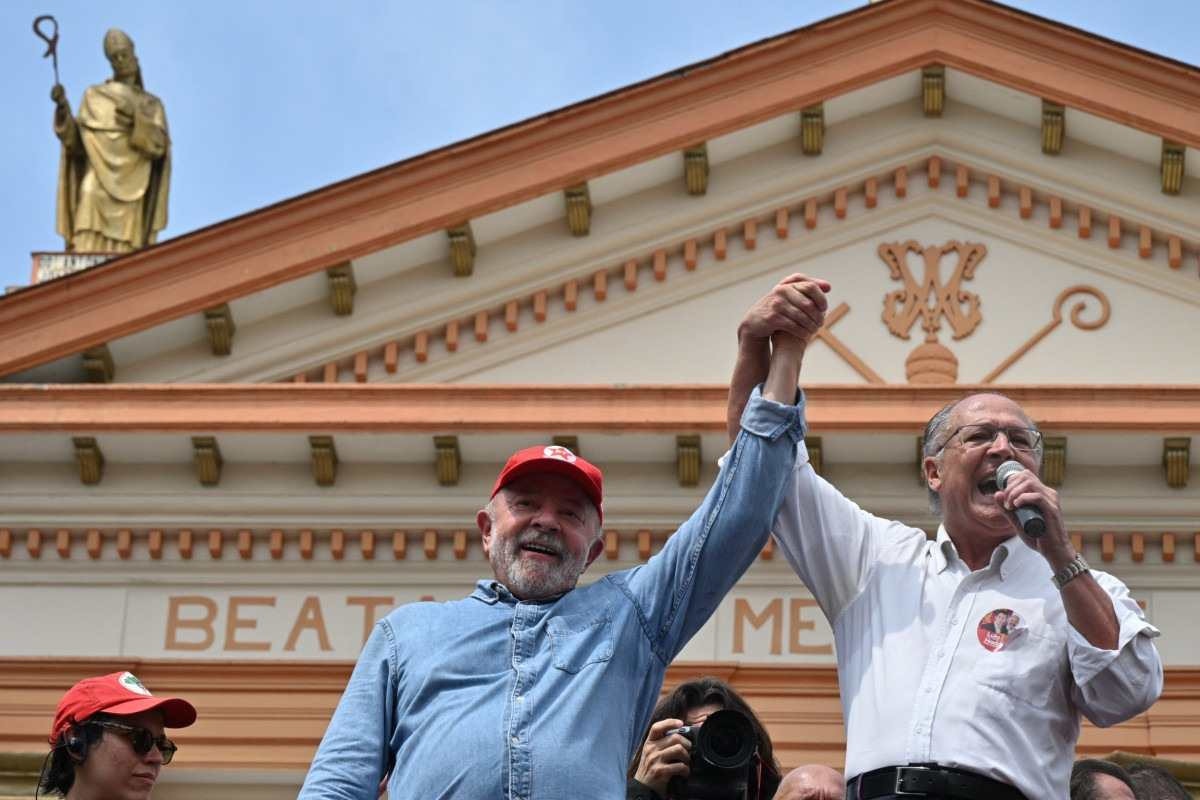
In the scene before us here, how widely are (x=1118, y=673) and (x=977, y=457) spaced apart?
1.95 ft

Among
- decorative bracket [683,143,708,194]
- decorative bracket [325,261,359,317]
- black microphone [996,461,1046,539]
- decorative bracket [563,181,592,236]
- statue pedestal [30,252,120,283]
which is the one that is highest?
decorative bracket [683,143,708,194]

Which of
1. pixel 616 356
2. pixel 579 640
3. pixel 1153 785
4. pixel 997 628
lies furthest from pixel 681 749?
pixel 616 356

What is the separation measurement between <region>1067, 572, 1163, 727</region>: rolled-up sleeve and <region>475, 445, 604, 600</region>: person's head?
1.04 metres

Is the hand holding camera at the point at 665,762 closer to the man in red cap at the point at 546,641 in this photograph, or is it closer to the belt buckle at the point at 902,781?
the man in red cap at the point at 546,641

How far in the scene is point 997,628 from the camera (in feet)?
20.5

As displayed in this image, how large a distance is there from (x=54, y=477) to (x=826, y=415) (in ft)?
14.7

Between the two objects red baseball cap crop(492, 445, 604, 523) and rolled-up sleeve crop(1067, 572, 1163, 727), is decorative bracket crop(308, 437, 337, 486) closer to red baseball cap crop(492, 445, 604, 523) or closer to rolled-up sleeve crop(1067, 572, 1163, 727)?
red baseball cap crop(492, 445, 604, 523)

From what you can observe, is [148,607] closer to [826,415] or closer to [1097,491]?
[826,415]

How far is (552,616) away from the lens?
6.12 metres

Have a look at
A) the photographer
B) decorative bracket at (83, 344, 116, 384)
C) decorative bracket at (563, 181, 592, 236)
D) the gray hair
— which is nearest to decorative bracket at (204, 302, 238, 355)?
decorative bracket at (83, 344, 116, 384)

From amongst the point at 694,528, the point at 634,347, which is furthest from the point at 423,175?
the point at 694,528

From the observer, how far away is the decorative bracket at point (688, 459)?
653 inches

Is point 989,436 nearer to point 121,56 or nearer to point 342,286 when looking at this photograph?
point 342,286

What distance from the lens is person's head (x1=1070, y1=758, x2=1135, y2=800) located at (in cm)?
691
